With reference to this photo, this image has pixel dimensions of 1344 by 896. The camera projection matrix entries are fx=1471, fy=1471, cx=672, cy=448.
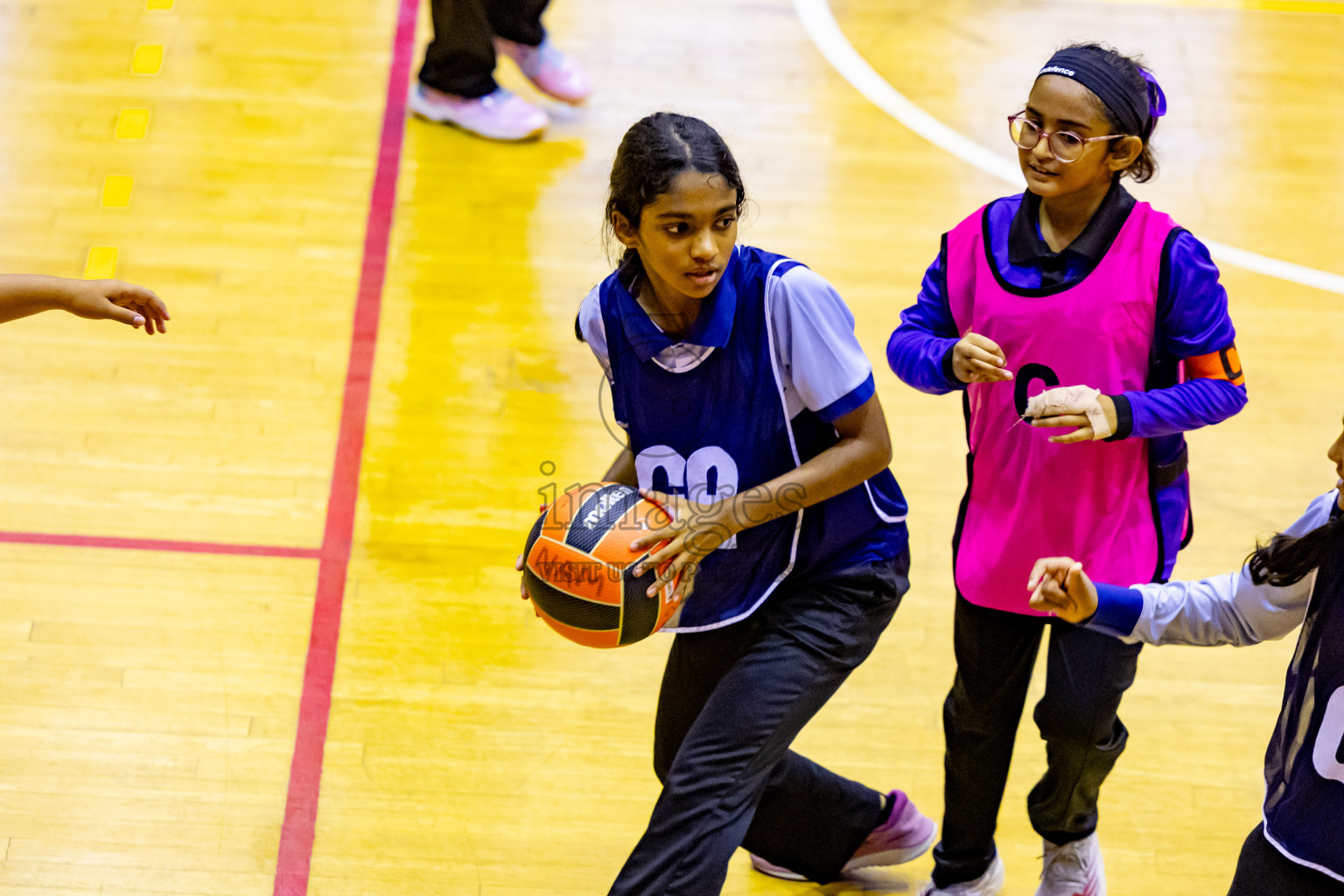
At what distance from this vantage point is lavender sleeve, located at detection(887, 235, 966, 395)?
2.61 m

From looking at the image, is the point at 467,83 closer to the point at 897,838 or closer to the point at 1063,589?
the point at 897,838

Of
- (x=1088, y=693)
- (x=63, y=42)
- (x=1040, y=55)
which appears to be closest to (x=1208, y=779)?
(x=1088, y=693)

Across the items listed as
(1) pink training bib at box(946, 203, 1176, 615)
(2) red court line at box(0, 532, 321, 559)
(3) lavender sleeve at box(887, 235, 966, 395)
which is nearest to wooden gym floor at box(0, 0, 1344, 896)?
(2) red court line at box(0, 532, 321, 559)

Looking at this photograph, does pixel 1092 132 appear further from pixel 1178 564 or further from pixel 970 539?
pixel 1178 564

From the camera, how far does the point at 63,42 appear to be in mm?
6098

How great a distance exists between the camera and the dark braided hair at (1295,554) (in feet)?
6.87

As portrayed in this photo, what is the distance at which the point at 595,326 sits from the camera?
261 centimetres

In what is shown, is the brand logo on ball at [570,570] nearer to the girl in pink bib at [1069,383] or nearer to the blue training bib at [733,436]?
the blue training bib at [733,436]

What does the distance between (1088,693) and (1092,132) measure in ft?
3.22

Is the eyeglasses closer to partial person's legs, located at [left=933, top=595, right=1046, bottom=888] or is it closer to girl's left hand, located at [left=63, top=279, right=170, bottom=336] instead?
partial person's legs, located at [left=933, top=595, right=1046, bottom=888]

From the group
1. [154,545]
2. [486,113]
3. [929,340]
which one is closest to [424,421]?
[154,545]

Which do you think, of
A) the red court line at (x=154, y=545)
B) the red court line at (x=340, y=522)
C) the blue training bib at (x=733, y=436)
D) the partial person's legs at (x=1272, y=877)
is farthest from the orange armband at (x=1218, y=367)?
the red court line at (x=154, y=545)

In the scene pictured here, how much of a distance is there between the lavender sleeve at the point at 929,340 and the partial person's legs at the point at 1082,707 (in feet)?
1.69

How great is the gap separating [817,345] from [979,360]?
0.89 feet
